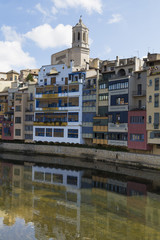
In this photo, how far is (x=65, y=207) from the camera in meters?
24.1

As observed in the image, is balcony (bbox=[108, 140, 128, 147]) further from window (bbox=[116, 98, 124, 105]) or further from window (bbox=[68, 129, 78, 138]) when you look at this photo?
window (bbox=[68, 129, 78, 138])

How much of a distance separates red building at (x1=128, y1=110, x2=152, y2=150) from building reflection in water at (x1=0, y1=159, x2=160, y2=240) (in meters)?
7.82

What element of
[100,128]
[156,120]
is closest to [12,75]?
[100,128]

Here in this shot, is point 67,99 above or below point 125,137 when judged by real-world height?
above

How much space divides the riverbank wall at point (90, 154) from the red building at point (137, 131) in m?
1.83

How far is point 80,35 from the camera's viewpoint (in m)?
84.2

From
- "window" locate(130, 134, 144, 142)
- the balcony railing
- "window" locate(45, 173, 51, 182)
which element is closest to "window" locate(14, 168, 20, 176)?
"window" locate(45, 173, 51, 182)

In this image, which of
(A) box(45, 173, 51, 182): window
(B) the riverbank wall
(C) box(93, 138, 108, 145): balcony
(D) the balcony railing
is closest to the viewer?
(A) box(45, 173, 51, 182): window

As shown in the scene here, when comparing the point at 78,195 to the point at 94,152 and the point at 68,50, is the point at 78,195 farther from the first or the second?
the point at 68,50

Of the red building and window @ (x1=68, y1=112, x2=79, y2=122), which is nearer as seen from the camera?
the red building

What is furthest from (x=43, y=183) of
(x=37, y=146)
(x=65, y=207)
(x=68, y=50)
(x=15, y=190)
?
(x=68, y=50)

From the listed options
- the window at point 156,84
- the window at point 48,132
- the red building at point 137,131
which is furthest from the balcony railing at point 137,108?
the window at point 48,132

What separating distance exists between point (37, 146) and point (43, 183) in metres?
24.6

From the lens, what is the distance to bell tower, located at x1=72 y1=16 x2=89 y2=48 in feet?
275
